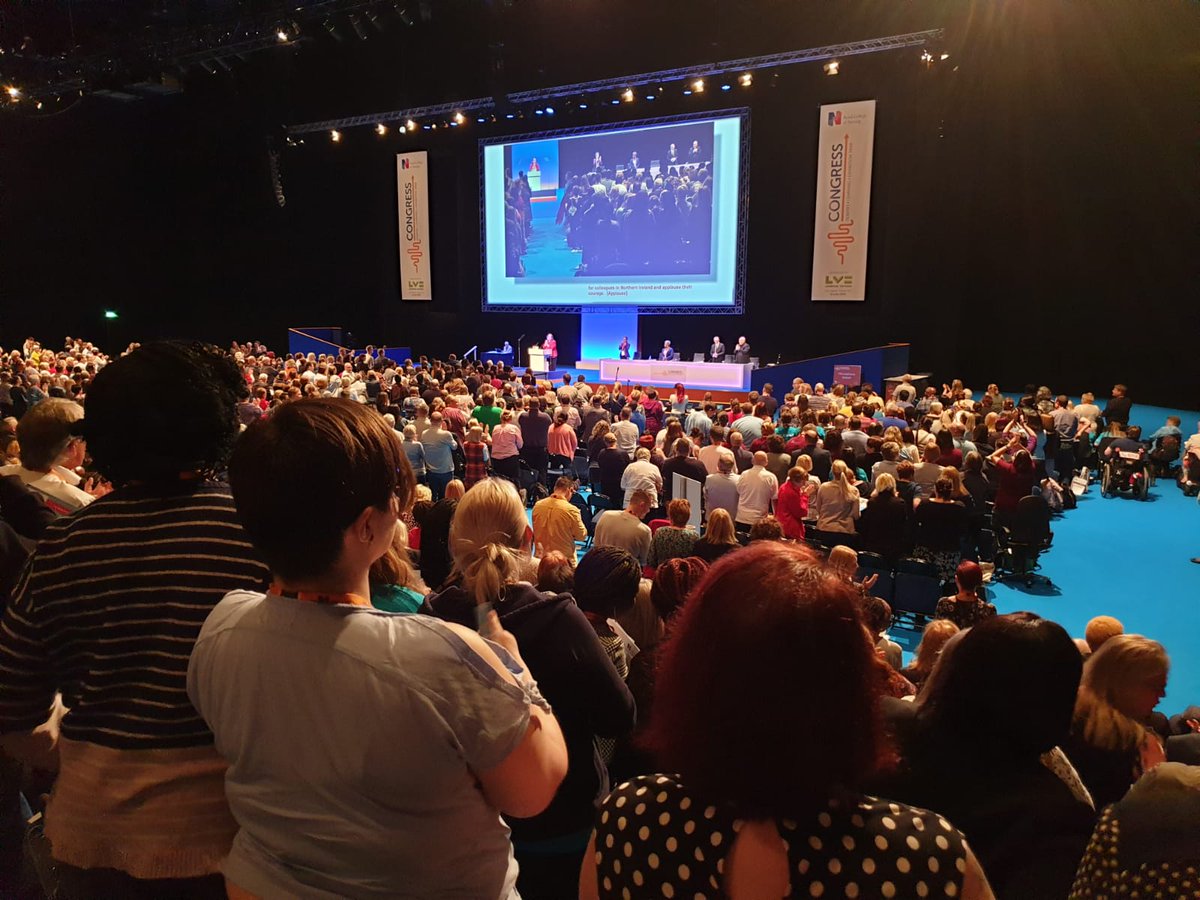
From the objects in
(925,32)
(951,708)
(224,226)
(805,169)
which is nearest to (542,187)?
(805,169)

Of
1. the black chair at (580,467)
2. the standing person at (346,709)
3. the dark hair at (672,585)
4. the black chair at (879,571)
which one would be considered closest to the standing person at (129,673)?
the standing person at (346,709)

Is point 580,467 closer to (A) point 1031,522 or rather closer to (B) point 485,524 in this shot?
(A) point 1031,522

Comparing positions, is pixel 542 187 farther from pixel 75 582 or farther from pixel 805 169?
pixel 75 582

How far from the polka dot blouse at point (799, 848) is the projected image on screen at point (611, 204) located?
15.9 meters

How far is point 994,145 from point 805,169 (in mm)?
3403

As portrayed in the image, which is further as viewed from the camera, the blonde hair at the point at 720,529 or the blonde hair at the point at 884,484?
the blonde hair at the point at 884,484

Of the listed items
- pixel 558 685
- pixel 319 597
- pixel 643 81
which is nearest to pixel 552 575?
pixel 558 685

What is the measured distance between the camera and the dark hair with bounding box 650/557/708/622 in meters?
3.02

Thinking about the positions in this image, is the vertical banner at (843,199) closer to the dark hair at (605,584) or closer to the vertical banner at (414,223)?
the vertical banner at (414,223)

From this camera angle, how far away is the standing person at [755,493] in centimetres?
591

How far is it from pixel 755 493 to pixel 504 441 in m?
2.99

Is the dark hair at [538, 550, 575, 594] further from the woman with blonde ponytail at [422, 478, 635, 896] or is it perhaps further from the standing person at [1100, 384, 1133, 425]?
the standing person at [1100, 384, 1133, 425]

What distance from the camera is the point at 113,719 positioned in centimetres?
120

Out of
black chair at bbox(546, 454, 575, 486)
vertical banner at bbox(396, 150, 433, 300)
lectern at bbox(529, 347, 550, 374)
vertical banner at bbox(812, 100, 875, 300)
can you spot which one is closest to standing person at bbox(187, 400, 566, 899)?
black chair at bbox(546, 454, 575, 486)
